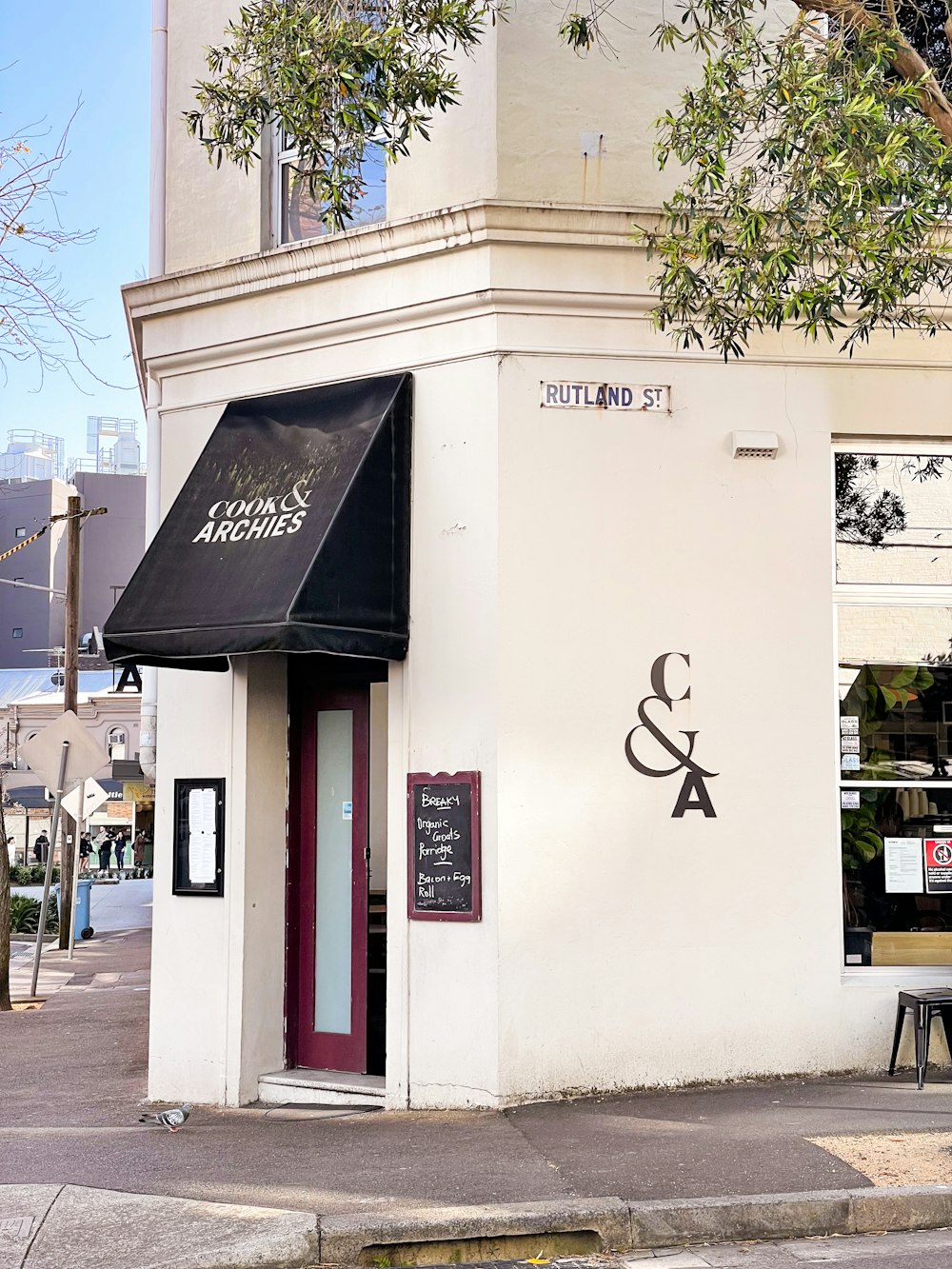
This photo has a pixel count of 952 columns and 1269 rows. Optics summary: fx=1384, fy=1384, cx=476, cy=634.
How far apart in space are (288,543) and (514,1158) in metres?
3.80

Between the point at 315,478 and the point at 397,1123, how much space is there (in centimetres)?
395

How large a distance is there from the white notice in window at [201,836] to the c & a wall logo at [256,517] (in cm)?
180

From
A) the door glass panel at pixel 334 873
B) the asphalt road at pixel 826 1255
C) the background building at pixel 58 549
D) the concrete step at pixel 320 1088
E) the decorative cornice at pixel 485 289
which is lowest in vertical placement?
the concrete step at pixel 320 1088

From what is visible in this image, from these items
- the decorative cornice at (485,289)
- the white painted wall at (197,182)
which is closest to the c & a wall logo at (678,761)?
the decorative cornice at (485,289)

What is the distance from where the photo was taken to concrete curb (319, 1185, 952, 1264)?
19.3 ft

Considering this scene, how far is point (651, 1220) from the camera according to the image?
5988 mm

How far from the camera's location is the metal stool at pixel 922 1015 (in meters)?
8.20

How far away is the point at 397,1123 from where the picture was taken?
8.04m

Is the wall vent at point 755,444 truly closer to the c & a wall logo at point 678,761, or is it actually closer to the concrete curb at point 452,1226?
the c & a wall logo at point 678,761

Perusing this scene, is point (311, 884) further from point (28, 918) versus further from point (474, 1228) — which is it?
point (28, 918)

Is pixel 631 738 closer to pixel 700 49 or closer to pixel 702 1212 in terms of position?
pixel 702 1212

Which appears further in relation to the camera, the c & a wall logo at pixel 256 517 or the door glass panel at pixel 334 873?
the door glass panel at pixel 334 873

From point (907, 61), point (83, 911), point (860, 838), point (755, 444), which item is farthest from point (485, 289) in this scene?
point (83, 911)

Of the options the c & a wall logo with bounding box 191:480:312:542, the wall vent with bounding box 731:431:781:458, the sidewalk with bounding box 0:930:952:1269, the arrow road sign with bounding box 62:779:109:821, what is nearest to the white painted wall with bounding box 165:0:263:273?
the c & a wall logo with bounding box 191:480:312:542
